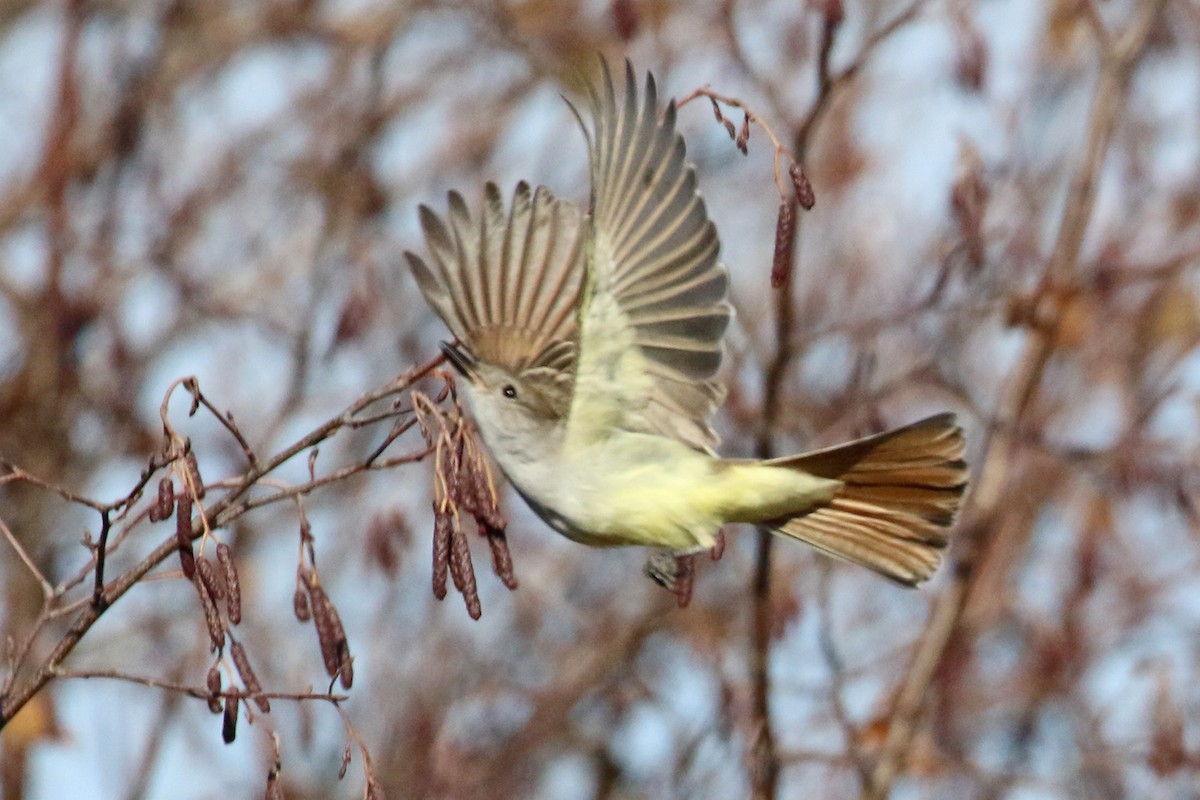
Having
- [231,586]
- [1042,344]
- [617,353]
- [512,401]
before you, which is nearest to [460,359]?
[512,401]

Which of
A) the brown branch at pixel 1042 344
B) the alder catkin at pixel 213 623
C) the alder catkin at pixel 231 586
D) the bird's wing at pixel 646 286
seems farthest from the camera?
the brown branch at pixel 1042 344

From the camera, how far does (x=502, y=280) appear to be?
3.57 m

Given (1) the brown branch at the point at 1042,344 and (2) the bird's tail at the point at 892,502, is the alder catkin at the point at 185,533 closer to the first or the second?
(2) the bird's tail at the point at 892,502

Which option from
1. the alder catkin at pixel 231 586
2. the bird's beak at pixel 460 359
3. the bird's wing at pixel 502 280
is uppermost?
the bird's wing at pixel 502 280

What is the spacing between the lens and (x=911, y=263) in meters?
7.90

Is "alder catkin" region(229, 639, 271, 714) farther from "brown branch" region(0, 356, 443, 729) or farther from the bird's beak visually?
the bird's beak

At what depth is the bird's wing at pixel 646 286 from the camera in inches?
132

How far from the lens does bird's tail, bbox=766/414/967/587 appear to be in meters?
3.84

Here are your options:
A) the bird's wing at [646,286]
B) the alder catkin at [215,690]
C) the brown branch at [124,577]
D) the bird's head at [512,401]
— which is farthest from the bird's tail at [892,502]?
the alder catkin at [215,690]

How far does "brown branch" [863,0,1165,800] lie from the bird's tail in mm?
1308

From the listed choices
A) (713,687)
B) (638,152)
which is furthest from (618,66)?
(638,152)

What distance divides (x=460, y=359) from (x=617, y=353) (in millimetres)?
391

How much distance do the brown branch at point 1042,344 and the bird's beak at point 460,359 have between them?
2255mm

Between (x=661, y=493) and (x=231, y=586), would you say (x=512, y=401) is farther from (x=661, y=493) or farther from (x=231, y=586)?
(x=231, y=586)
